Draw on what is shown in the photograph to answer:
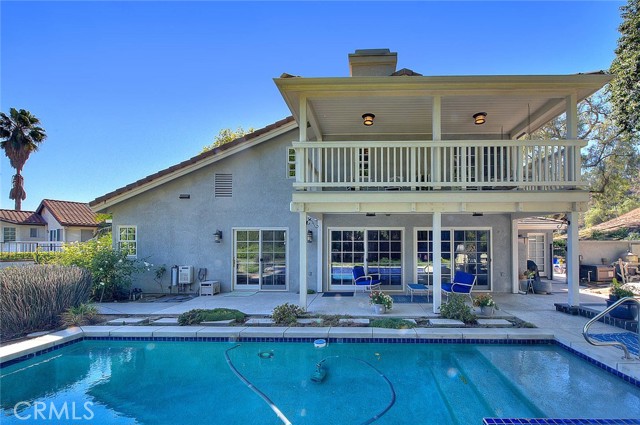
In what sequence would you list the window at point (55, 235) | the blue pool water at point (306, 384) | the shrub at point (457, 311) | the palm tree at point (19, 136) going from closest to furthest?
the blue pool water at point (306, 384) → the shrub at point (457, 311) → the window at point (55, 235) → the palm tree at point (19, 136)

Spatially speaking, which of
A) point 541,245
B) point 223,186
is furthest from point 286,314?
point 541,245

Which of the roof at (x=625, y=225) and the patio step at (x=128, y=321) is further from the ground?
the roof at (x=625, y=225)

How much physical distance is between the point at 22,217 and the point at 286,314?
29777 mm

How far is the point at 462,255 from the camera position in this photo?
408 inches

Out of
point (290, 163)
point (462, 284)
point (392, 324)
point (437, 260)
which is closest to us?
point (392, 324)

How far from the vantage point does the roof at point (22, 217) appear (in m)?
24.5

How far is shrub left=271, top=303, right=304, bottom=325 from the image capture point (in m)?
6.96

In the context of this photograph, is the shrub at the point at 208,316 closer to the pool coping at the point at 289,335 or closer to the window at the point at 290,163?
the pool coping at the point at 289,335

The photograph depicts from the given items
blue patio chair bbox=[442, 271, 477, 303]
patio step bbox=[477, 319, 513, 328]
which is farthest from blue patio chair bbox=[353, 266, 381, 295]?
patio step bbox=[477, 319, 513, 328]

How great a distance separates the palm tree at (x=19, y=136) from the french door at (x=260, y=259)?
85.8 feet

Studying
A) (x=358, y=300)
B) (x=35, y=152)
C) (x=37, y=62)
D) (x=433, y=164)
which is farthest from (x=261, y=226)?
(x=35, y=152)

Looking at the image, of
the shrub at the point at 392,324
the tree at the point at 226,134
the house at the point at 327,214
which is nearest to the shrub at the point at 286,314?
the shrub at the point at 392,324

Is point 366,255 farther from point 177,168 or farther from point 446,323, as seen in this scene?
point 177,168

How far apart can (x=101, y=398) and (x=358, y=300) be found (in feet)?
20.8
